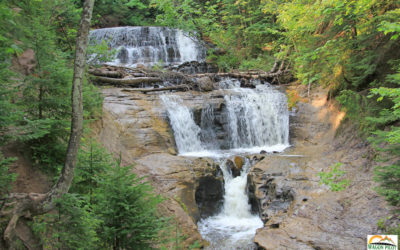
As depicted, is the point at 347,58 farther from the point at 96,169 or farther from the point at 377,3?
the point at 96,169

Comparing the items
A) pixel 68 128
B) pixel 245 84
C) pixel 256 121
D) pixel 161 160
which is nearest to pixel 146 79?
pixel 245 84

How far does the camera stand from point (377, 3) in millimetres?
6980

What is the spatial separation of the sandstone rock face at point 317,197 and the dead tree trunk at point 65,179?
4.09 meters

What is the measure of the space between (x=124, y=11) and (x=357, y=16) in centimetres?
2693

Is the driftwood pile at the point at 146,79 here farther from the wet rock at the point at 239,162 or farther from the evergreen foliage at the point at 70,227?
the evergreen foliage at the point at 70,227

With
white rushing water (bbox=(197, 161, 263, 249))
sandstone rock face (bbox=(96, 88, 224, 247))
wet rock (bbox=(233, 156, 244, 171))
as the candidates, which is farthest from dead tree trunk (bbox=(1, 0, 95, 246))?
wet rock (bbox=(233, 156, 244, 171))

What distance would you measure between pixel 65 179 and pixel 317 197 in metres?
5.88

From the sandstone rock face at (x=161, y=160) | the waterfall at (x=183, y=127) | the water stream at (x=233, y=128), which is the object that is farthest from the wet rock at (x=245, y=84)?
the sandstone rock face at (x=161, y=160)

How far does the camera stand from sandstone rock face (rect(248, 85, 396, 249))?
5.52 metres

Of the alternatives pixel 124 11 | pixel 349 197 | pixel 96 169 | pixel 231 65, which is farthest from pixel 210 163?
pixel 124 11

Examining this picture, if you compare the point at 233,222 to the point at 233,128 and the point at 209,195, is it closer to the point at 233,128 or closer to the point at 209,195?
the point at 209,195

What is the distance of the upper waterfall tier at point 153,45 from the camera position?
1947 centimetres

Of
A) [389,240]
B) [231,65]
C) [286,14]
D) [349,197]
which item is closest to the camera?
[389,240]

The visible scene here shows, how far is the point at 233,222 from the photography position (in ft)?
26.7
